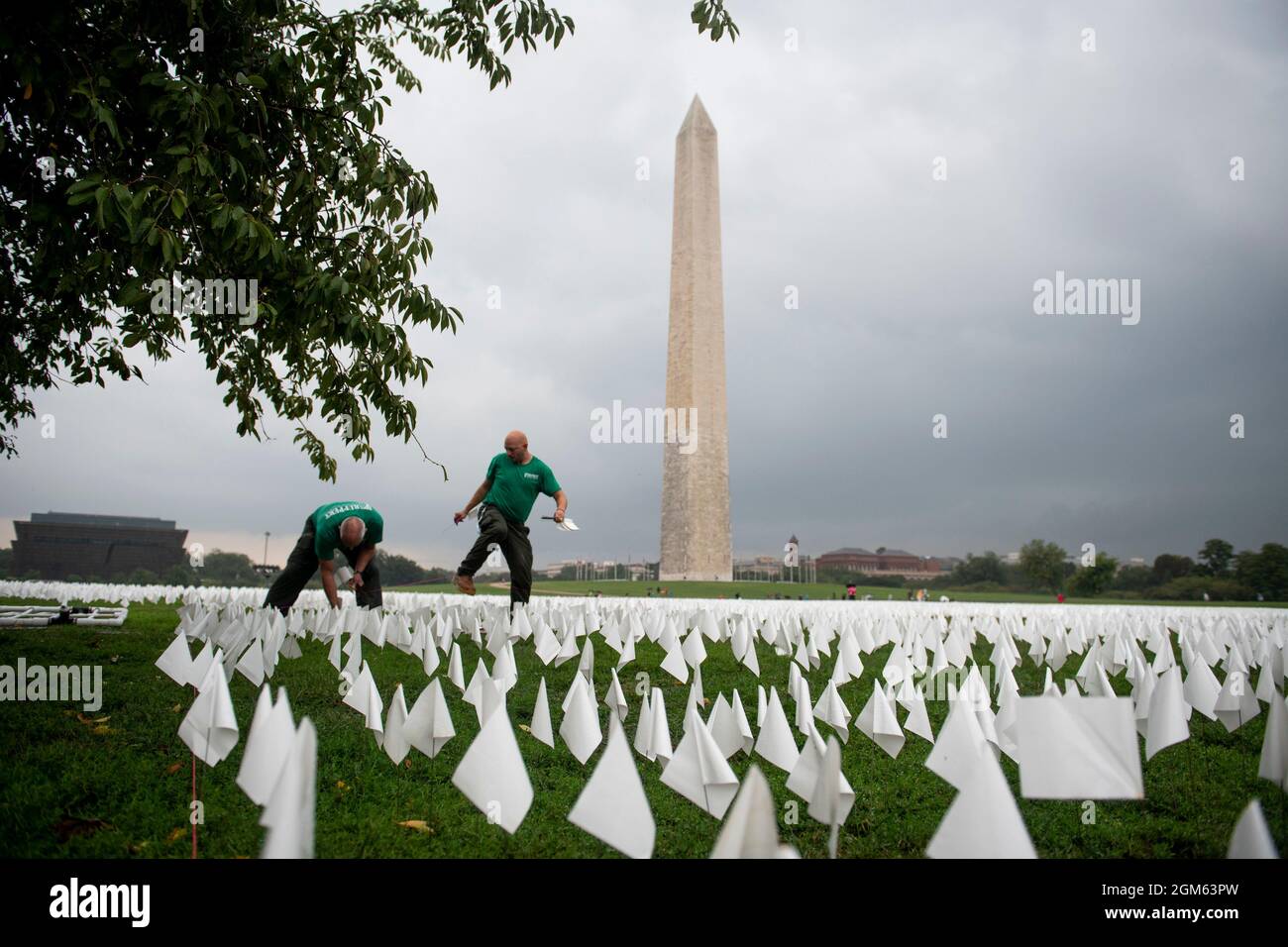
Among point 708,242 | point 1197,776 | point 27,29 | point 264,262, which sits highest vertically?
point 708,242

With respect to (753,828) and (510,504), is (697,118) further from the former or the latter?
(753,828)

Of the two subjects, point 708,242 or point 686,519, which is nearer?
point 708,242

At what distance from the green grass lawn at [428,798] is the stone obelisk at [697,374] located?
26987 mm

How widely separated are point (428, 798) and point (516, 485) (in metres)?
4.82

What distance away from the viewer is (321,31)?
5.25m

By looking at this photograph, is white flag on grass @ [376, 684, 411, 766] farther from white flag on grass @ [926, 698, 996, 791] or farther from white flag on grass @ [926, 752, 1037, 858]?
white flag on grass @ [926, 752, 1037, 858]

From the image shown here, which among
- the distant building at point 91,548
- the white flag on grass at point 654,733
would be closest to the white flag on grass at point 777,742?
the white flag on grass at point 654,733

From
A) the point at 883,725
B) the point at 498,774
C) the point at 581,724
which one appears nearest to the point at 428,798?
the point at 581,724

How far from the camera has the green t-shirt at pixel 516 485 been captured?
25.3 feet

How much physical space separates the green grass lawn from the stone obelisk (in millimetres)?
26987

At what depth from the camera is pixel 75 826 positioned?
2592 mm

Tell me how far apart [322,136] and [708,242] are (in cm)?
2660
